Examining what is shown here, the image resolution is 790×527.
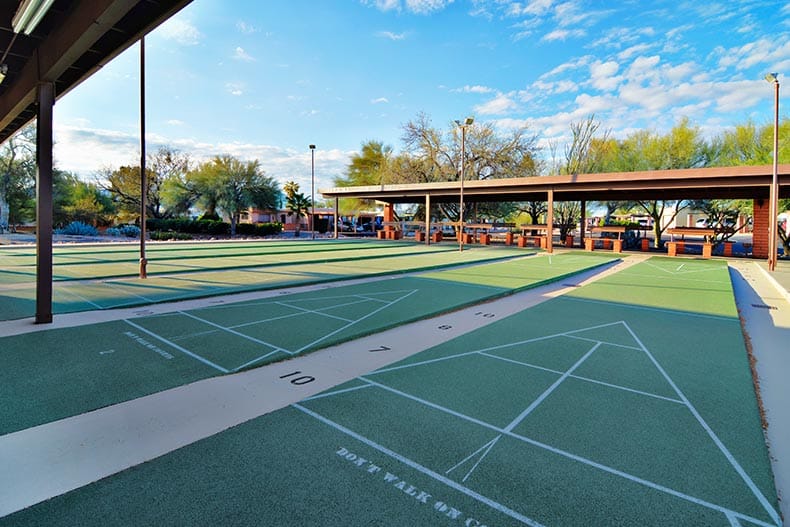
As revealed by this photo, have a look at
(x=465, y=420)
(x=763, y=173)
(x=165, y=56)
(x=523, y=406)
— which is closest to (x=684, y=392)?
(x=523, y=406)

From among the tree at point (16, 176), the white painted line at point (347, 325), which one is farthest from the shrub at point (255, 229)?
the white painted line at point (347, 325)

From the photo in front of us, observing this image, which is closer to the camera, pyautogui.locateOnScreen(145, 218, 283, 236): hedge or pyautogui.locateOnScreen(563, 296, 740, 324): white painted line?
pyautogui.locateOnScreen(563, 296, 740, 324): white painted line

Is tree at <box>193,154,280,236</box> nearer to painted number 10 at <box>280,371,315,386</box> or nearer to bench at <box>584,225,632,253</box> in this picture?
bench at <box>584,225,632,253</box>

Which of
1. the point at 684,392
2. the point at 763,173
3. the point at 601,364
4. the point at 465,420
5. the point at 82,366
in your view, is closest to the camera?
the point at 465,420

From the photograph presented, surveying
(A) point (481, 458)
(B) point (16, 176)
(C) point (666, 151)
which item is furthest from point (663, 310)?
(B) point (16, 176)

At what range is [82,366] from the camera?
14.5ft

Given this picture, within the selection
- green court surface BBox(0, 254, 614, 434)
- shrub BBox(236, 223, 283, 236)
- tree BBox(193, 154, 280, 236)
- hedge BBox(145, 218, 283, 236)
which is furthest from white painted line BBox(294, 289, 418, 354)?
tree BBox(193, 154, 280, 236)

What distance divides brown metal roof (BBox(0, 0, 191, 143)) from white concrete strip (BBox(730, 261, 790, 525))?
6.51 meters

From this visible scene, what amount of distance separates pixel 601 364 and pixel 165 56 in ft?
38.5

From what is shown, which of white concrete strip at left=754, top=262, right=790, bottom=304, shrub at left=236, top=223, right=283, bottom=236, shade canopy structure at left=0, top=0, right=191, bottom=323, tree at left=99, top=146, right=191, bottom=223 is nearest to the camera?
shade canopy structure at left=0, top=0, right=191, bottom=323

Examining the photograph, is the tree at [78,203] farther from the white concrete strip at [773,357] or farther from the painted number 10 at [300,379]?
the white concrete strip at [773,357]

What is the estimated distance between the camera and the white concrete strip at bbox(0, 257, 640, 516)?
2594mm

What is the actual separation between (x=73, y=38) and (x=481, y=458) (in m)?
6.33

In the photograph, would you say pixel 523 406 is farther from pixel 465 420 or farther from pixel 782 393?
pixel 782 393
